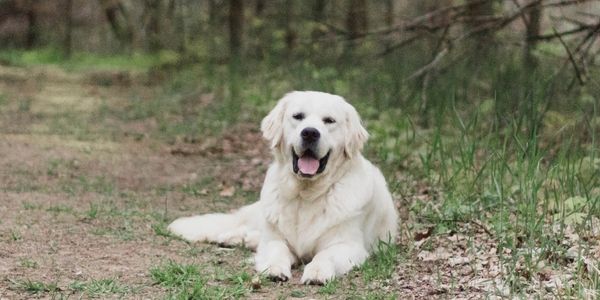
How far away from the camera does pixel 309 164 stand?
4.81 metres

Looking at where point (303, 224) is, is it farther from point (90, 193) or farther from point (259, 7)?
point (259, 7)

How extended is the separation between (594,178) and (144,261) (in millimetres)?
2656

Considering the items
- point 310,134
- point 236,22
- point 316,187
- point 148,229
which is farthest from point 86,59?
point 310,134

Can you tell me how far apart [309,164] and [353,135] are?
1.03 ft

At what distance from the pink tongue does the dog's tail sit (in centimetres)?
59

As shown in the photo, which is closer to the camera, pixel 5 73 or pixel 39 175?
pixel 39 175

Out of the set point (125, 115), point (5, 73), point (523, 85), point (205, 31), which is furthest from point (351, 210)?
point (205, 31)

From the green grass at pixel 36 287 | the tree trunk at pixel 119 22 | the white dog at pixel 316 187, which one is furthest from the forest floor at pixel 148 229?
the tree trunk at pixel 119 22

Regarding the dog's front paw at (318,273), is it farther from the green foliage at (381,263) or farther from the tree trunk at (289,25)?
the tree trunk at (289,25)

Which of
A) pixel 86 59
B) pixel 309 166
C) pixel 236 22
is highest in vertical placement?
pixel 309 166

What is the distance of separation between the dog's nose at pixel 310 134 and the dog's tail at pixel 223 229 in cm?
79

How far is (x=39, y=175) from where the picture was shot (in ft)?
24.2

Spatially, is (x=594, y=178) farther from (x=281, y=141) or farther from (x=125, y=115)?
(x=125, y=115)

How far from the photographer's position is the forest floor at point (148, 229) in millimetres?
4016
